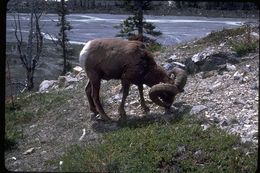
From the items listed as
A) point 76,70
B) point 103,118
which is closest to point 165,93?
point 103,118

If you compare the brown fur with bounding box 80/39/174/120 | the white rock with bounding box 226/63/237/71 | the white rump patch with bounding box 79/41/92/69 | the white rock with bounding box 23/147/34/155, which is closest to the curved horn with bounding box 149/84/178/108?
the brown fur with bounding box 80/39/174/120

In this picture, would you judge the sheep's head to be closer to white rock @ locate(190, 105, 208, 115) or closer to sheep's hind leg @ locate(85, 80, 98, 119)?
white rock @ locate(190, 105, 208, 115)

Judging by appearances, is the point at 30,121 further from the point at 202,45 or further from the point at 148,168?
the point at 202,45

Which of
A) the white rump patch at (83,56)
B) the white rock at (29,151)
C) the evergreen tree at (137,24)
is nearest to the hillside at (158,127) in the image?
the white rock at (29,151)

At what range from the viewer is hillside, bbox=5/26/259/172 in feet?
16.1

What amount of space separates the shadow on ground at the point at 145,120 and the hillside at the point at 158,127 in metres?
0.02

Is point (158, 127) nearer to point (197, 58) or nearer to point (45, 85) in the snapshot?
point (197, 58)

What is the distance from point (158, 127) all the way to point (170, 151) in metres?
0.79

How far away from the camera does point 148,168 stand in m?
5.56

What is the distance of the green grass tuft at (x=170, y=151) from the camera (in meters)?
5.35

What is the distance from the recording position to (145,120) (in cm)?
728

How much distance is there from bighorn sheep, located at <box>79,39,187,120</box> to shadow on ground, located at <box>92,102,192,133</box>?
18 centimetres

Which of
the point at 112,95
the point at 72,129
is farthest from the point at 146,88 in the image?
the point at 72,129

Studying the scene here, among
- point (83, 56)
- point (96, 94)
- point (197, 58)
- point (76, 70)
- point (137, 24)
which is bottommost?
point (96, 94)
